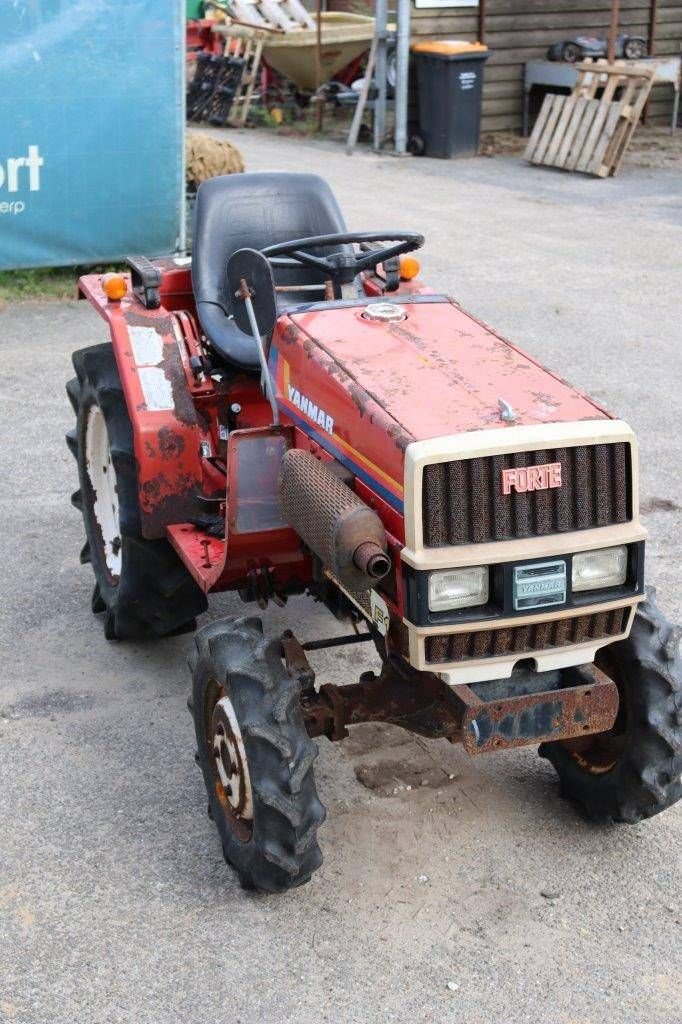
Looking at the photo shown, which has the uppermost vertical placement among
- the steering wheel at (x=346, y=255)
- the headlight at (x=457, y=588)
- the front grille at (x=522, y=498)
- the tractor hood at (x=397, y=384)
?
the steering wheel at (x=346, y=255)

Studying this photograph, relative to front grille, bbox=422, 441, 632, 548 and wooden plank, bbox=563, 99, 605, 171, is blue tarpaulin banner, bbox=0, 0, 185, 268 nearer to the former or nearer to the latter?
wooden plank, bbox=563, 99, 605, 171

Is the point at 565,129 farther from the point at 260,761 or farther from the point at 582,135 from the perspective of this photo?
the point at 260,761

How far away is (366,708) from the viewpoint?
3717 millimetres

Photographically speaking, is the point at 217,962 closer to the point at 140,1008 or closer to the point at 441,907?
the point at 140,1008

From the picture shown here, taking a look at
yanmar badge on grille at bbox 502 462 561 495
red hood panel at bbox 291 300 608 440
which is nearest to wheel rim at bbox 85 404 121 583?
red hood panel at bbox 291 300 608 440

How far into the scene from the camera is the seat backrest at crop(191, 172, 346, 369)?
487 centimetres

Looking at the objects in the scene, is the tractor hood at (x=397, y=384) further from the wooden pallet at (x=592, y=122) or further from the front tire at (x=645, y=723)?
the wooden pallet at (x=592, y=122)

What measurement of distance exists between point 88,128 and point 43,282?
1218 millimetres

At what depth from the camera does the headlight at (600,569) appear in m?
3.36

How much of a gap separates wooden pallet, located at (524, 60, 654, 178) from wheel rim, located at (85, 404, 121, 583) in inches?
409

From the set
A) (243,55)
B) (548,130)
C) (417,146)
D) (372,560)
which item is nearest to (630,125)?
(548,130)

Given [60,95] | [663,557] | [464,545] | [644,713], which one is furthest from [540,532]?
[60,95]

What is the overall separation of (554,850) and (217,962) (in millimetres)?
1048

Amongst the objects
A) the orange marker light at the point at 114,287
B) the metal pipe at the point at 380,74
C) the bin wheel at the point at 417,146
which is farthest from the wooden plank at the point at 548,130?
the orange marker light at the point at 114,287
